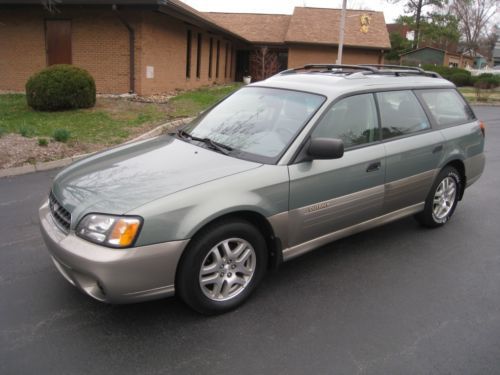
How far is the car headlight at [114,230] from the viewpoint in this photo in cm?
278

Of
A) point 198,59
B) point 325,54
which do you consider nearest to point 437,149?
point 198,59

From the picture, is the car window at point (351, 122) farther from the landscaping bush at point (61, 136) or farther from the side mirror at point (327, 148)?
the landscaping bush at point (61, 136)

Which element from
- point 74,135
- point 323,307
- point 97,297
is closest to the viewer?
point 97,297

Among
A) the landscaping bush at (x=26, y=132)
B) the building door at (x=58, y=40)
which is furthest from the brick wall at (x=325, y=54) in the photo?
the landscaping bush at (x=26, y=132)

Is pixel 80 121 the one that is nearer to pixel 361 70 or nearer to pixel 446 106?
pixel 361 70

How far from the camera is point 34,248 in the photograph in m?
4.31

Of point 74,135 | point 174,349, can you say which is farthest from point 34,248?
point 74,135

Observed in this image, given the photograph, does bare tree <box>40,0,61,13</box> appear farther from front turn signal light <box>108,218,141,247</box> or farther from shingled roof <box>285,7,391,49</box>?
shingled roof <box>285,7,391,49</box>

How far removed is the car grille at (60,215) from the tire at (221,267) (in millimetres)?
829

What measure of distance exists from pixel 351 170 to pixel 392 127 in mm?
807

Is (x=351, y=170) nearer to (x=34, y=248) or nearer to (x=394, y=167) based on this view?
(x=394, y=167)

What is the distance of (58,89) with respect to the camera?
38.3 ft

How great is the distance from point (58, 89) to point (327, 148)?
1022 centimetres

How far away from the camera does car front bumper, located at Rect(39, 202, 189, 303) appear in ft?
9.05
